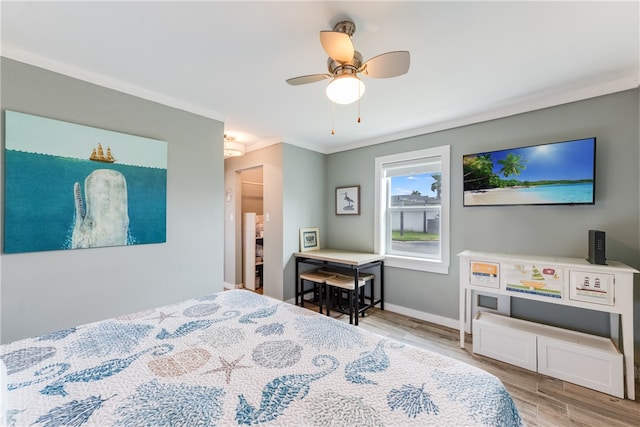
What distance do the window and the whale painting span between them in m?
2.65

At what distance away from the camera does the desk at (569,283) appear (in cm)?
183

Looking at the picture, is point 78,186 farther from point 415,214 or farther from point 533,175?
point 533,175

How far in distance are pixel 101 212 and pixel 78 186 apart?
0.79ft

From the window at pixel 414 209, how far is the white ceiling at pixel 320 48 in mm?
774

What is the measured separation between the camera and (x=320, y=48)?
1.73m

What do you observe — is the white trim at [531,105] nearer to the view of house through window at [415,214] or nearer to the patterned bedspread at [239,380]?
the view of house through window at [415,214]

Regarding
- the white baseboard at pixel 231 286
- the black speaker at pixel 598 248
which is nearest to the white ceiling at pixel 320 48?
the black speaker at pixel 598 248

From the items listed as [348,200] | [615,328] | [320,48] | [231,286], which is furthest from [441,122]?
[231,286]

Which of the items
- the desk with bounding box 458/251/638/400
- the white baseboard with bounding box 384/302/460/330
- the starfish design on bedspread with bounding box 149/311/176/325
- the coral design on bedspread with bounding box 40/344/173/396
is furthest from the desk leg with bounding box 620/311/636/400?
the starfish design on bedspread with bounding box 149/311/176/325

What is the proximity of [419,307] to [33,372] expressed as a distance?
332 cm

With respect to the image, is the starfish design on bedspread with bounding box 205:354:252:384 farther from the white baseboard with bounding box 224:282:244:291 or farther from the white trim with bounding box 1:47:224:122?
the white baseboard with bounding box 224:282:244:291

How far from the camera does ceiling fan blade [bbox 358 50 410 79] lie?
1.45 m

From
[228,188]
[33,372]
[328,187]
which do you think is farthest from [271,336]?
[228,188]

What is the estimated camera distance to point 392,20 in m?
1.49
